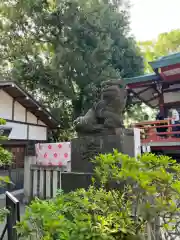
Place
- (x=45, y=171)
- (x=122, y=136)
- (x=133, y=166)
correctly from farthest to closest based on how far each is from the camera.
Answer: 1. (x=45, y=171)
2. (x=122, y=136)
3. (x=133, y=166)

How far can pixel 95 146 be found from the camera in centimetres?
458

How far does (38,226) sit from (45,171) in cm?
534

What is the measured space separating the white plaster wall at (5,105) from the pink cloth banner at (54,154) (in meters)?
1.84

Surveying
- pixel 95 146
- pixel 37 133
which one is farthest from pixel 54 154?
pixel 95 146

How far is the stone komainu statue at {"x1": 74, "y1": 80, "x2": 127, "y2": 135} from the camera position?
460 centimetres

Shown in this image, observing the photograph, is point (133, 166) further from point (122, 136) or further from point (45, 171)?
point (45, 171)

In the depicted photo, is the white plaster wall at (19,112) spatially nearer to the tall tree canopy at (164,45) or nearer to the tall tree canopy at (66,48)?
the tall tree canopy at (66,48)

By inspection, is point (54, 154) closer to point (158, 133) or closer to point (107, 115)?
point (107, 115)

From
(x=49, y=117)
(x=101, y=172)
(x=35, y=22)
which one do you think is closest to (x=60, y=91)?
(x=49, y=117)

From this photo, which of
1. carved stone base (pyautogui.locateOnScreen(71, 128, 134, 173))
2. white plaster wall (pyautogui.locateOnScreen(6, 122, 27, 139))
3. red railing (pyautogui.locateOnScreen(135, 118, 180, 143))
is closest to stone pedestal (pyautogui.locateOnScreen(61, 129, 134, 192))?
carved stone base (pyautogui.locateOnScreen(71, 128, 134, 173))

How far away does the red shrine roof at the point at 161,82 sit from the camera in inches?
321

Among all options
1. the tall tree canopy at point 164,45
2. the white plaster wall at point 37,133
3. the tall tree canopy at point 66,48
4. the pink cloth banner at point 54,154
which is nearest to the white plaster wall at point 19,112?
the white plaster wall at point 37,133

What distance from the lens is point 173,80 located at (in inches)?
373

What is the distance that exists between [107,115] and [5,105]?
17.3 ft
